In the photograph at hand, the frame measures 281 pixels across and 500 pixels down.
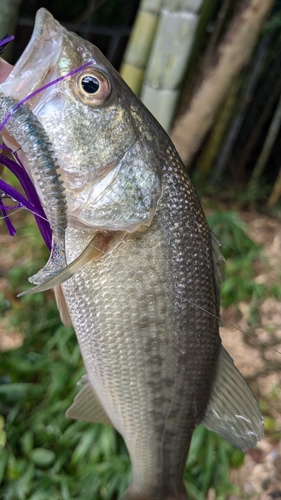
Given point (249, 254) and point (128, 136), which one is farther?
point (249, 254)

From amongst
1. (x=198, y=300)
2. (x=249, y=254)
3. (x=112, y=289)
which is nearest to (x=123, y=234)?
(x=112, y=289)

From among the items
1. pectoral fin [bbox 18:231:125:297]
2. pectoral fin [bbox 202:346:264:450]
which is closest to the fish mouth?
pectoral fin [bbox 18:231:125:297]

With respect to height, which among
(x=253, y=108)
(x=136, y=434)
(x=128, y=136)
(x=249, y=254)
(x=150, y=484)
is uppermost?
(x=128, y=136)

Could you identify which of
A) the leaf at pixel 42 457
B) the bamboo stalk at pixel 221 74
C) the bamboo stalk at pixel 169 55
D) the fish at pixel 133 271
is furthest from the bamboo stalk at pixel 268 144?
the fish at pixel 133 271

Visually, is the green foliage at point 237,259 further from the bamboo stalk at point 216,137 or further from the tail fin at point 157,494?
the tail fin at point 157,494

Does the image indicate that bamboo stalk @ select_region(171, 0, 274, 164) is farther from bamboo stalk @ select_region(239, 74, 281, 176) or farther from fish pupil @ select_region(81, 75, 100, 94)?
fish pupil @ select_region(81, 75, 100, 94)

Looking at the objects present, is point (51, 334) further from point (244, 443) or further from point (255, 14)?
point (255, 14)

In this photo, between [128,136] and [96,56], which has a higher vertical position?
[96,56]

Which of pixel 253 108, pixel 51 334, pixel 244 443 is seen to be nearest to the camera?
pixel 244 443
